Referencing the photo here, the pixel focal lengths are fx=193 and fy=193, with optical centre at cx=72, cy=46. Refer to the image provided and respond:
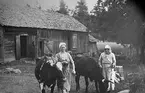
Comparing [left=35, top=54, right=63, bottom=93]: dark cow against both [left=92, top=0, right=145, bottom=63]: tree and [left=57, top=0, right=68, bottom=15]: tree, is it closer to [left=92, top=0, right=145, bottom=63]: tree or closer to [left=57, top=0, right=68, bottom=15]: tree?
[left=92, top=0, right=145, bottom=63]: tree

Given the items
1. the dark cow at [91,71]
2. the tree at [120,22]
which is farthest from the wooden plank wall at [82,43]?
the dark cow at [91,71]

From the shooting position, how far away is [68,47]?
2270 cm

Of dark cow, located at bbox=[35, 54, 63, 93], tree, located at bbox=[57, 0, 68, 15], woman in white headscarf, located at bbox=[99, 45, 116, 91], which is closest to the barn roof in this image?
dark cow, located at bbox=[35, 54, 63, 93]

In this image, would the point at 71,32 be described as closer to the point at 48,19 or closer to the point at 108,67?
the point at 48,19

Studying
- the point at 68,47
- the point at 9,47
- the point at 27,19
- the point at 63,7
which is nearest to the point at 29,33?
the point at 27,19

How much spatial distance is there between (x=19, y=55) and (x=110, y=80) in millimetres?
12406

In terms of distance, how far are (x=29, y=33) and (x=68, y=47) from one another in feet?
19.9

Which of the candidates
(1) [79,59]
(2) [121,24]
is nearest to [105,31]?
(2) [121,24]

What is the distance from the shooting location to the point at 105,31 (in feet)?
53.8

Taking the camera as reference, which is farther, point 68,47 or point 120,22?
point 68,47

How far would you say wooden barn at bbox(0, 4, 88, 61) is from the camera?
634 inches

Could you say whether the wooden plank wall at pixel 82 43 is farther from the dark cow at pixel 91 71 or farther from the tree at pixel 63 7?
the tree at pixel 63 7

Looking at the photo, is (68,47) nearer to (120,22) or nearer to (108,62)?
(120,22)

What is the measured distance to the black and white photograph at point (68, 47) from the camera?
6450mm
